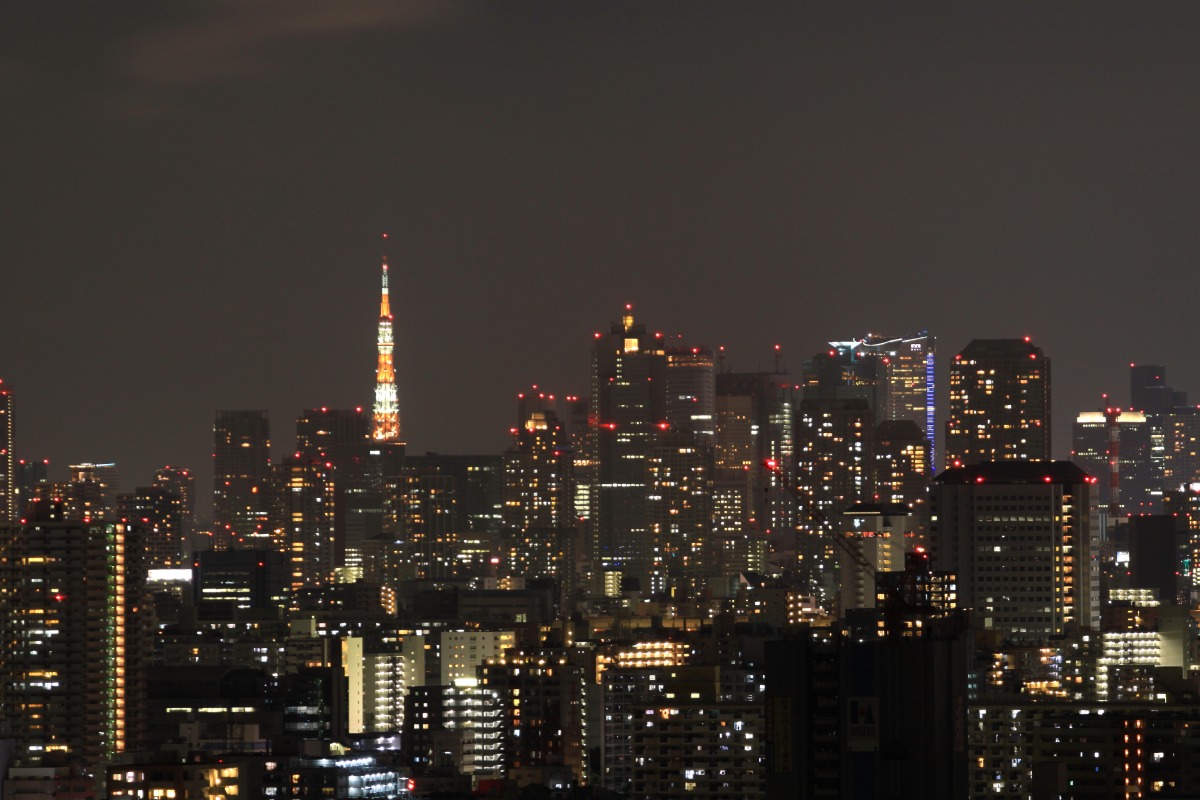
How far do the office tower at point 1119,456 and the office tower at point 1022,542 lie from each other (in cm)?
1784

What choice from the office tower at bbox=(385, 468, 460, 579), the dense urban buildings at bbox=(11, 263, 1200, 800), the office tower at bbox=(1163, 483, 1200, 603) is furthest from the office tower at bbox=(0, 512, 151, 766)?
the office tower at bbox=(385, 468, 460, 579)

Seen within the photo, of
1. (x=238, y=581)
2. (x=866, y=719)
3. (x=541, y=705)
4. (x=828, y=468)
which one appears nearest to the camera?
(x=866, y=719)

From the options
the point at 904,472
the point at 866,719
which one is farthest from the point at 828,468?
the point at 866,719

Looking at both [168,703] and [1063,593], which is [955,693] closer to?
[168,703]

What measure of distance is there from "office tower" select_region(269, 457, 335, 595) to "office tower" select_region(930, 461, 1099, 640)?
21.7 meters

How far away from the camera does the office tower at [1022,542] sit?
60.8m

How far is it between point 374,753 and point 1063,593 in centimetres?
2316

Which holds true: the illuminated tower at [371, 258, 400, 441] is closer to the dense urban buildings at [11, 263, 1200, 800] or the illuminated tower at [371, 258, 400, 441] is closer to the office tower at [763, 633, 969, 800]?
the dense urban buildings at [11, 263, 1200, 800]

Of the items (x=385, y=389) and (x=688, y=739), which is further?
(x=385, y=389)

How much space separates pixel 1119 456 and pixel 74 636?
44.4 meters

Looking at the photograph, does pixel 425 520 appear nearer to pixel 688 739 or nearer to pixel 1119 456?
pixel 1119 456

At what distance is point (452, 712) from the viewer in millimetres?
50750

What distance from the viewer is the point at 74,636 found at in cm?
4828

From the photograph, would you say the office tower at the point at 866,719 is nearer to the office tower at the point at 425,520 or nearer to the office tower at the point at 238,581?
the office tower at the point at 238,581
